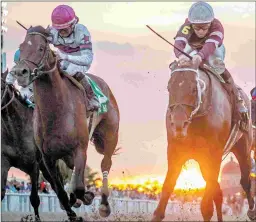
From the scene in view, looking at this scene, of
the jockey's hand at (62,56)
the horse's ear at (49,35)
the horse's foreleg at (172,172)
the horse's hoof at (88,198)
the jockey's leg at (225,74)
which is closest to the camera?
the horse's foreleg at (172,172)

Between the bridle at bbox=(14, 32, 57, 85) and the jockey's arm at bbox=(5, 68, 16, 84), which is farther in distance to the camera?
the jockey's arm at bbox=(5, 68, 16, 84)

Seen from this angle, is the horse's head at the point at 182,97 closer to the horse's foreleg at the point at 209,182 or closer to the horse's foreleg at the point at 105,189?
the horse's foreleg at the point at 209,182

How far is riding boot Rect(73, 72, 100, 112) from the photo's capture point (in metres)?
14.6

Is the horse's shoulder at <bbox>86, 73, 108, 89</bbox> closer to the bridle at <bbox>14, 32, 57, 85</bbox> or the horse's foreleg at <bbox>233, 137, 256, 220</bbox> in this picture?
the bridle at <bbox>14, 32, 57, 85</bbox>

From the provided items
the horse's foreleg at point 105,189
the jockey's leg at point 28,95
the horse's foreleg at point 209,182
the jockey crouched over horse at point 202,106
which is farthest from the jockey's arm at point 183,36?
the jockey's leg at point 28,95

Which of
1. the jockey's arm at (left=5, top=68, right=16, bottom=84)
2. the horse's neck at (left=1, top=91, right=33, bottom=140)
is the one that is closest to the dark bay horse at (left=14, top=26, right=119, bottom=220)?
the horse's neck at (left=1, top=91, right=33, bottom=140)

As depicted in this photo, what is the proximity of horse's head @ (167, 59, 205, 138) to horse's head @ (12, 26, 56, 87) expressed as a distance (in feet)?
5.91

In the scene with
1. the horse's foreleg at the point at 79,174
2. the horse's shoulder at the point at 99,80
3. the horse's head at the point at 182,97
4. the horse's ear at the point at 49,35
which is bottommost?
the horse's foreleg at the point at 79,174

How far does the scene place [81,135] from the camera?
14023 millimetres

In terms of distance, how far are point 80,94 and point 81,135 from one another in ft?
2.22

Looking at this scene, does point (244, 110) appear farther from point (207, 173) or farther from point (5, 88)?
point (5, 88)

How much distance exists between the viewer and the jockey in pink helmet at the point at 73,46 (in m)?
14.4

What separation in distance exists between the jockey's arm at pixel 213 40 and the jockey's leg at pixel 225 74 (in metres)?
0.33

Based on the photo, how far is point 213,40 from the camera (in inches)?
534
